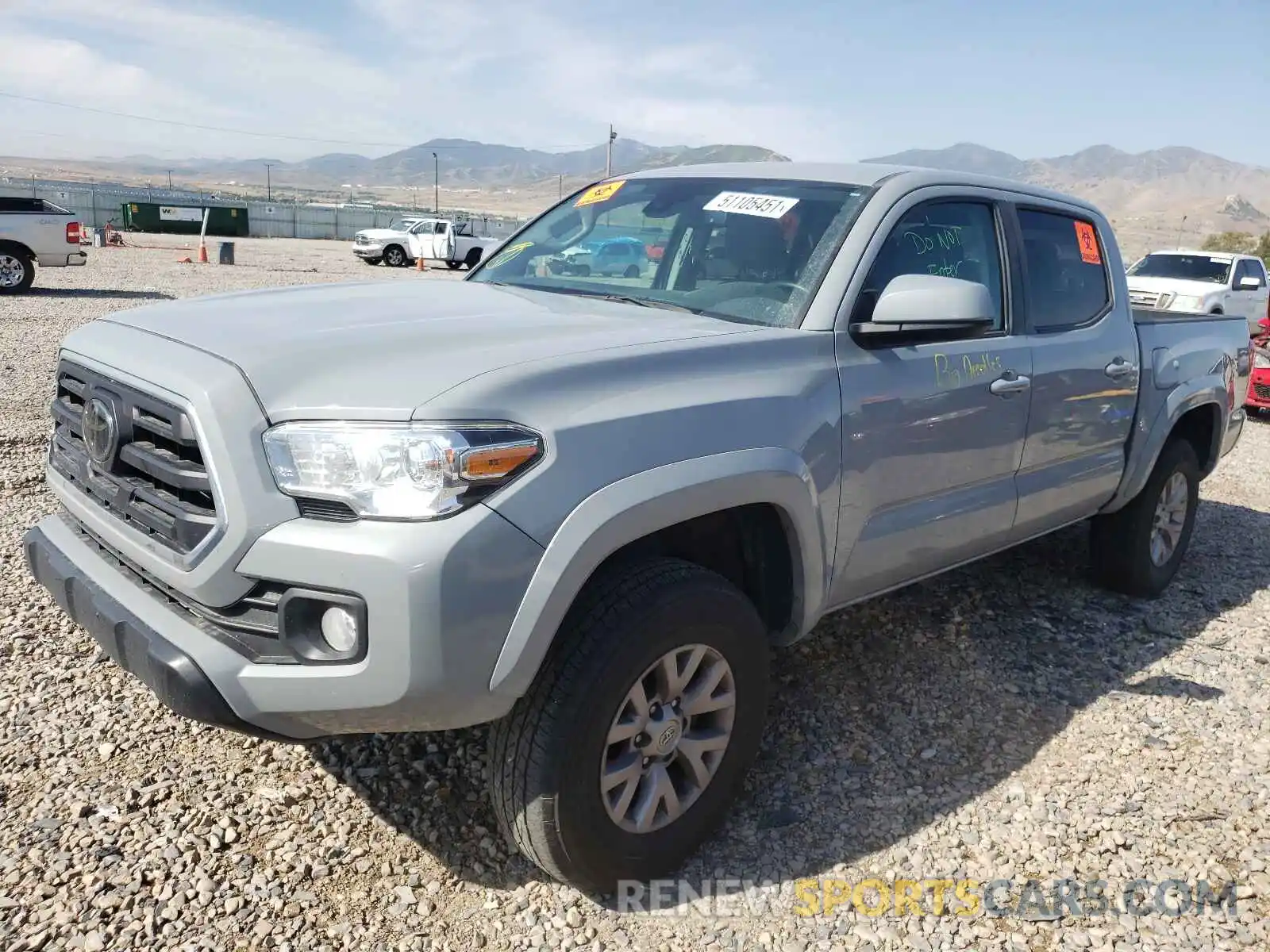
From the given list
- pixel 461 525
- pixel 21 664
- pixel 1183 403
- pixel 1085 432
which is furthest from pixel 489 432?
pixel 1183 403

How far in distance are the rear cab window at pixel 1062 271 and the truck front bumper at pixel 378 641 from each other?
8.52 feet

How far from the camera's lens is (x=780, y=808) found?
3.01 m

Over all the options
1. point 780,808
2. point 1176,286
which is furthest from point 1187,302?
point 780,808

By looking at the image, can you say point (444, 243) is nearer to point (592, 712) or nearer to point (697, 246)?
point (697, 246)

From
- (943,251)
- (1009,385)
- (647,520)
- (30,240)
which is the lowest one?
(647,520)

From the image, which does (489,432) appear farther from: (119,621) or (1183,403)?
(1183,403)

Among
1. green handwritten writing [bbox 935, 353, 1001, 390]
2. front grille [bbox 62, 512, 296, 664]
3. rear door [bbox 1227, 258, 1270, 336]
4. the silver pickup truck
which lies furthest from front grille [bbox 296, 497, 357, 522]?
rear door [bbox 1227, 258, 1270, 336]

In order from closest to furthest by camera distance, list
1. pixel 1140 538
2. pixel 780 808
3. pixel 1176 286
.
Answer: pixel 780 808
pixel 1140 538
pixel 1176 286

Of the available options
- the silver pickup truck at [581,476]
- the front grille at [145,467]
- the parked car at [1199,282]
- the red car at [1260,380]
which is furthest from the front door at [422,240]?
the front grille at [145,467]

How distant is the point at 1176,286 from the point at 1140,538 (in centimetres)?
1291

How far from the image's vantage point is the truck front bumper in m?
1.99

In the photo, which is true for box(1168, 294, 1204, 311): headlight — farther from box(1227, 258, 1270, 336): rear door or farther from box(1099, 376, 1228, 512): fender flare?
box(1099, 376, 1228, 512): fender flare

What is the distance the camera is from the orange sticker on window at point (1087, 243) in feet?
13.9

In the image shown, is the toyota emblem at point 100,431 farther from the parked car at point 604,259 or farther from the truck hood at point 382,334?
the parked car at point 604,259
